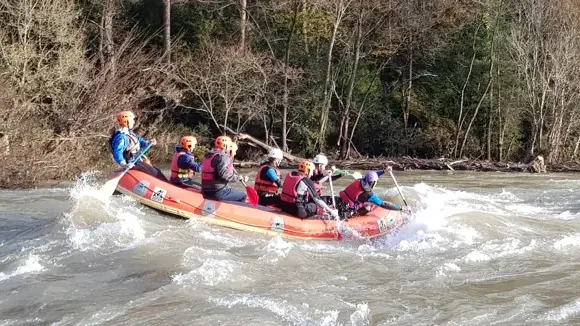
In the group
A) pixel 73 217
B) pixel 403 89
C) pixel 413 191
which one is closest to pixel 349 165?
pixel 403 89

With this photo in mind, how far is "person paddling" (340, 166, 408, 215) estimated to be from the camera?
9.89 metres

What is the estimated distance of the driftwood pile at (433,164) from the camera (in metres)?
20.8

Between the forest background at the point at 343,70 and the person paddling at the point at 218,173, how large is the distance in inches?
413

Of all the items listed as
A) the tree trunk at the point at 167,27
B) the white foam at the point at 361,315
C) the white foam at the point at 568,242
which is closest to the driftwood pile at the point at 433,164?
the tree trunk at the point at 167,27

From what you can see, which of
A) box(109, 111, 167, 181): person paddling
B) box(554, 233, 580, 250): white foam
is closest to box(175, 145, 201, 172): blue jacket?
box(109, 111, 167, 181): person paddling

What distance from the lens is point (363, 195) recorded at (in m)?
10.0

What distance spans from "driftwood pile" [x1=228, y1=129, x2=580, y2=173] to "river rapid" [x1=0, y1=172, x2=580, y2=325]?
9858mm

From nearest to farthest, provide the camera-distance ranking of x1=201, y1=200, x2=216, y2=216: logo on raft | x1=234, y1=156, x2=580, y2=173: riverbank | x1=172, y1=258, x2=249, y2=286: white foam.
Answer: x1=172, y1=258, x2=249, y2=286: white foam → x1=201, y1=200, x2=216, y2=216: logo on raft → x1=234, y1=156, x2=580, y2=173: riverbank

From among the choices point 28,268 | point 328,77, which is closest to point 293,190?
point 28,268

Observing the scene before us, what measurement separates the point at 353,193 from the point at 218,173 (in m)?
2.23

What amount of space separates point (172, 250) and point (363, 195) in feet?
11.0

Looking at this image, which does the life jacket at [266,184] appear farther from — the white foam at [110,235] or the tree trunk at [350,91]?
the tree trunk at [350,91]

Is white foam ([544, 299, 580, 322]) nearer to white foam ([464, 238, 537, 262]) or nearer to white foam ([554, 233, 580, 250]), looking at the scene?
white foam ([464, 238, 537, 262])

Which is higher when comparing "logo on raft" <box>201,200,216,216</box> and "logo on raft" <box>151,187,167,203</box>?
"logo on raft" <box>151,187,167,203</box>
